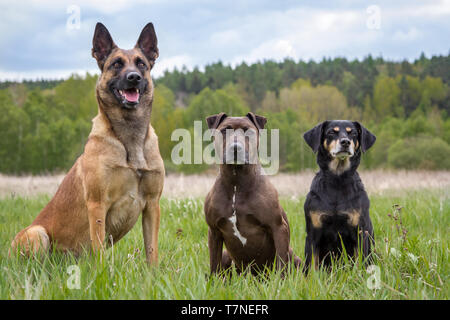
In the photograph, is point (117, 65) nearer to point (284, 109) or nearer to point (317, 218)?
point (317, 218)

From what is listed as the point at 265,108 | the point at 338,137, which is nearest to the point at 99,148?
the point at 338,137

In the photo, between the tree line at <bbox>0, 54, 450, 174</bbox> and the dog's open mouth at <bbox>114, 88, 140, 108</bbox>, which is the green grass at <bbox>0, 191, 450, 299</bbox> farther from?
the tree line at <bbox>0, 54, 450, 174</bbox>

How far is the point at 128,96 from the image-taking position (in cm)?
404

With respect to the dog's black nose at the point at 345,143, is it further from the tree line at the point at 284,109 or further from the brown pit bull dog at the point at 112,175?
the tree line at the point at 284,109

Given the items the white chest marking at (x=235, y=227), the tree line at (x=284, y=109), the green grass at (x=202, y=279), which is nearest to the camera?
the green grass at (x=202, y=279)

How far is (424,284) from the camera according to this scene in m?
3.16

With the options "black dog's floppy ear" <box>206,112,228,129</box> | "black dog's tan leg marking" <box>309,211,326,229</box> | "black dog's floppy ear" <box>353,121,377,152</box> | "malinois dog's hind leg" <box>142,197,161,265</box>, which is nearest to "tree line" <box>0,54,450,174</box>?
"black dog's floppy ear" <box>353,121,377,152</box>

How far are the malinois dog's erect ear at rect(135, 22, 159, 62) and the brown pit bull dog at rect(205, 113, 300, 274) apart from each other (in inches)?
38.7

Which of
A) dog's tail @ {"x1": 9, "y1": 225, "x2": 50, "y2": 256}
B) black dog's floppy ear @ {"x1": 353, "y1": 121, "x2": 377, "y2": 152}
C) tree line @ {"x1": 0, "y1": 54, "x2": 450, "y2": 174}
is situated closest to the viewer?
dog's tail @ {"x1": 9, "y1": 225, "x2": 50, "y2": 256}

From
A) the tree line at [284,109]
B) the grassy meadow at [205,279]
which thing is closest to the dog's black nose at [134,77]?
the grassy meadow at [205,279]

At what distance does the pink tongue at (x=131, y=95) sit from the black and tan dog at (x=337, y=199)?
5.99 feet

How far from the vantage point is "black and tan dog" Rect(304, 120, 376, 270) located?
13.6ft

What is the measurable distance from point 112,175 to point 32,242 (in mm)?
1013

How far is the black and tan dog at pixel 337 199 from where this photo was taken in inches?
164
